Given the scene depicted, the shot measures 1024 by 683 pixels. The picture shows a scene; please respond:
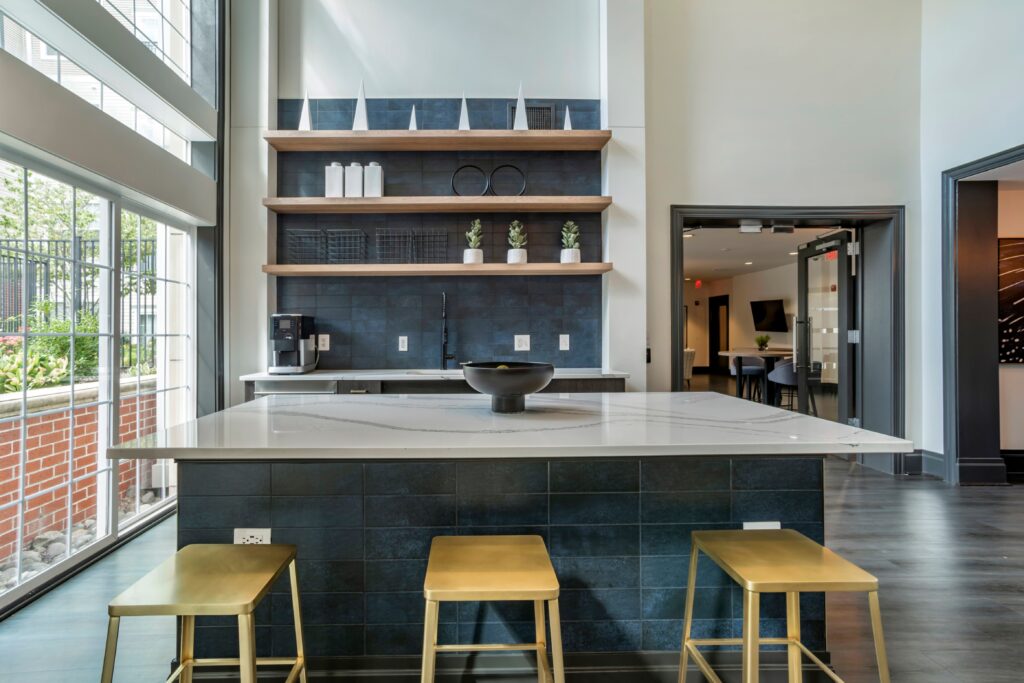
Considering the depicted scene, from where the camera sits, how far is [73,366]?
8.77 feet

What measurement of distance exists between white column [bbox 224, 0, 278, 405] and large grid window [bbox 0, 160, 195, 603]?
0.47 meters

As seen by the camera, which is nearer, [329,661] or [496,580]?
[496,580]

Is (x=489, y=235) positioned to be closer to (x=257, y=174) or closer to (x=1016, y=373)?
(x=257, y=174)

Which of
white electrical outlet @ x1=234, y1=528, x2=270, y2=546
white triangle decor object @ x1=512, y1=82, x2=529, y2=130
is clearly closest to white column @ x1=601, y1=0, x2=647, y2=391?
white triangle decor object @ x1=512, y1=82, x2=529, y2=130

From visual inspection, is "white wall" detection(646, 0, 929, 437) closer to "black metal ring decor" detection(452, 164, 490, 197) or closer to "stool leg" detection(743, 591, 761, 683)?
"black metal ring decor" detection(452, 164, 490, 197)

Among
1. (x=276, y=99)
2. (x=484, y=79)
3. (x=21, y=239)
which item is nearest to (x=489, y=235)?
(x=484, y=79)

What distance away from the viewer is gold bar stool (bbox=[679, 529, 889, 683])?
132cm

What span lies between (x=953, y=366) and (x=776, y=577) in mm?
3912

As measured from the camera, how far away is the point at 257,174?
13.1ft

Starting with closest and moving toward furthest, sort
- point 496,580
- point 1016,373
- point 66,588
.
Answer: point 496,580
point 66,588
point 1016,373

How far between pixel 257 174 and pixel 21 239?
1.83m

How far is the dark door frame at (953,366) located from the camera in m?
4.14

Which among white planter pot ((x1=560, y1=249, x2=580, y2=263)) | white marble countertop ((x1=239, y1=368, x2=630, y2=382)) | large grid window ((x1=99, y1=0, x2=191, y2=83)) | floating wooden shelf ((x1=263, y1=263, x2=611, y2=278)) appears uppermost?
large grid window ((x1=99, y1=0, x2=191, y2=83))

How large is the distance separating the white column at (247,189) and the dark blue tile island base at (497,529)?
240 cm
